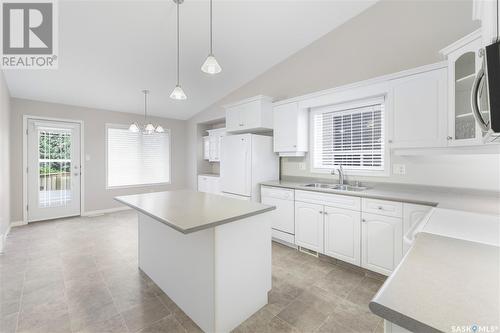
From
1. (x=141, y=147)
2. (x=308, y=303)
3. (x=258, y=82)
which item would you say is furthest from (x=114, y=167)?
(x=308, y=303)

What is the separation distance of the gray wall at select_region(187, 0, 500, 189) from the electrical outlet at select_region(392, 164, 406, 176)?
0.05 m

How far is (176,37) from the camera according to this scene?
121 inches

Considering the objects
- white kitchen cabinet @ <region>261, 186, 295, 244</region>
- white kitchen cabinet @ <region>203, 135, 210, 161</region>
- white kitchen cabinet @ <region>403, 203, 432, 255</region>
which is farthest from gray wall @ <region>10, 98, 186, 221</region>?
white kitchen cabinet @ <region>403, 203, 432, 255</region>

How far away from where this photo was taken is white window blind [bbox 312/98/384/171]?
9.57 ft

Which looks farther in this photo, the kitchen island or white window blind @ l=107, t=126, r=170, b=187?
white window blind @ l=107, t=126, r=170, b=187

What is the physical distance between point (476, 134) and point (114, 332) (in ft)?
10.5

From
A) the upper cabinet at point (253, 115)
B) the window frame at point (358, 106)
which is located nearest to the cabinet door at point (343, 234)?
the window frame at point (358, 106)

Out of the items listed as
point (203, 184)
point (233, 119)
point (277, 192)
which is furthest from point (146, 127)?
point (277, 192)

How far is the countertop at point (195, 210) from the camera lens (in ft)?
4.76

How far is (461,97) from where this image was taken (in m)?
1.86

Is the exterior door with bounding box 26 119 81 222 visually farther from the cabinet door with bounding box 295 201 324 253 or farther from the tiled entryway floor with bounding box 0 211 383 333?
the cabinet door with bounding box 295 201 324 253

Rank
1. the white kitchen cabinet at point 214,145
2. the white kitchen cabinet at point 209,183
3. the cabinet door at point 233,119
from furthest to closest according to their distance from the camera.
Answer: the white kitchen cabinet at point 214,145
the white kitchen cabinet at point 209,183
the cabinet door at point 233,119

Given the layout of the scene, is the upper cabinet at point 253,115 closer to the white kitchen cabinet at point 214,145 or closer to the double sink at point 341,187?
the double sink at point 341,187

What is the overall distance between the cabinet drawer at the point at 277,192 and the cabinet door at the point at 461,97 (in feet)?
5.89
